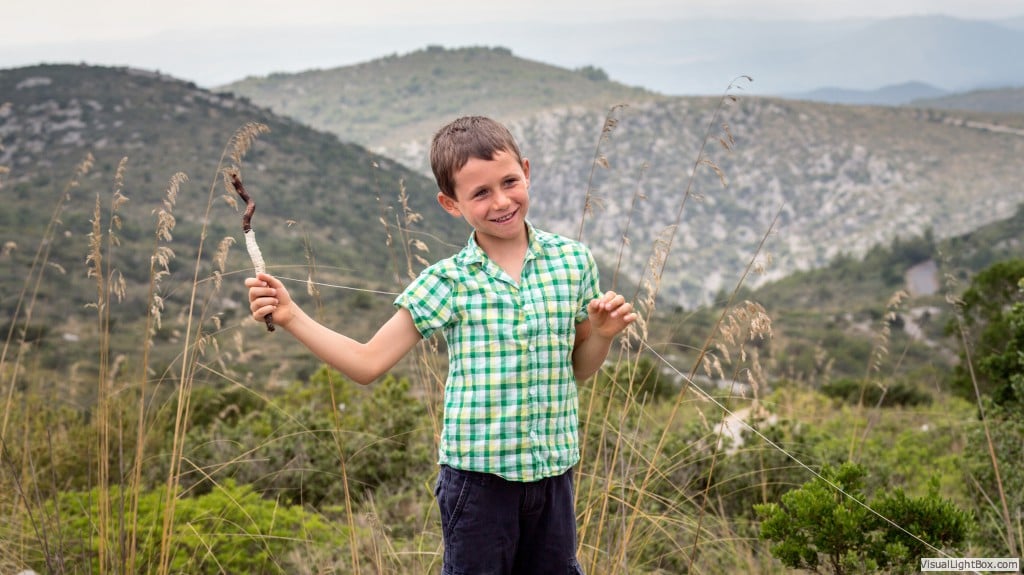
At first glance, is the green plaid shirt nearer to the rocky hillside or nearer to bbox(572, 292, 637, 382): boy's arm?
bbox(572, 292, 637, 382): boy's arm

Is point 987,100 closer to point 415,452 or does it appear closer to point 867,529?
point 415,452

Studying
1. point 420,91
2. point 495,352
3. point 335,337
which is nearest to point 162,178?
point 335,337

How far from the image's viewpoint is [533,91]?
99.2 metres

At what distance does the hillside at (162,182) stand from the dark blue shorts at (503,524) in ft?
65.4

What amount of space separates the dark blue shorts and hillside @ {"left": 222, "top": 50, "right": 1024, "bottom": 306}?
63.1 metres

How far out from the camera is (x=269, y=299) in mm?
1705

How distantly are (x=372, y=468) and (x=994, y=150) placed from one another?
250 ft

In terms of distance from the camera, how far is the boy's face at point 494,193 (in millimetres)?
1813

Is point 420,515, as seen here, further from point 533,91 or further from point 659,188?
point 533,91

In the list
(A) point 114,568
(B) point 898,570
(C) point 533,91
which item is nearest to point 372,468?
(A) point 114,568

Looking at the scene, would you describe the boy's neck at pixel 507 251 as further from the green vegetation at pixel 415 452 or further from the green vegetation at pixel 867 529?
the green vegetation at pixel 867 529

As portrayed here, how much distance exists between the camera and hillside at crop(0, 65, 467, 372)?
26062mm

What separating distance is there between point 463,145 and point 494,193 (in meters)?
0.13

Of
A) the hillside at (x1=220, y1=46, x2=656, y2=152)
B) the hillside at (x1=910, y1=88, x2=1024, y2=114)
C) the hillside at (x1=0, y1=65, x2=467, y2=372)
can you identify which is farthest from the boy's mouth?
the hillside at (x1=910, y1=88, x2=1024, y2=114)
